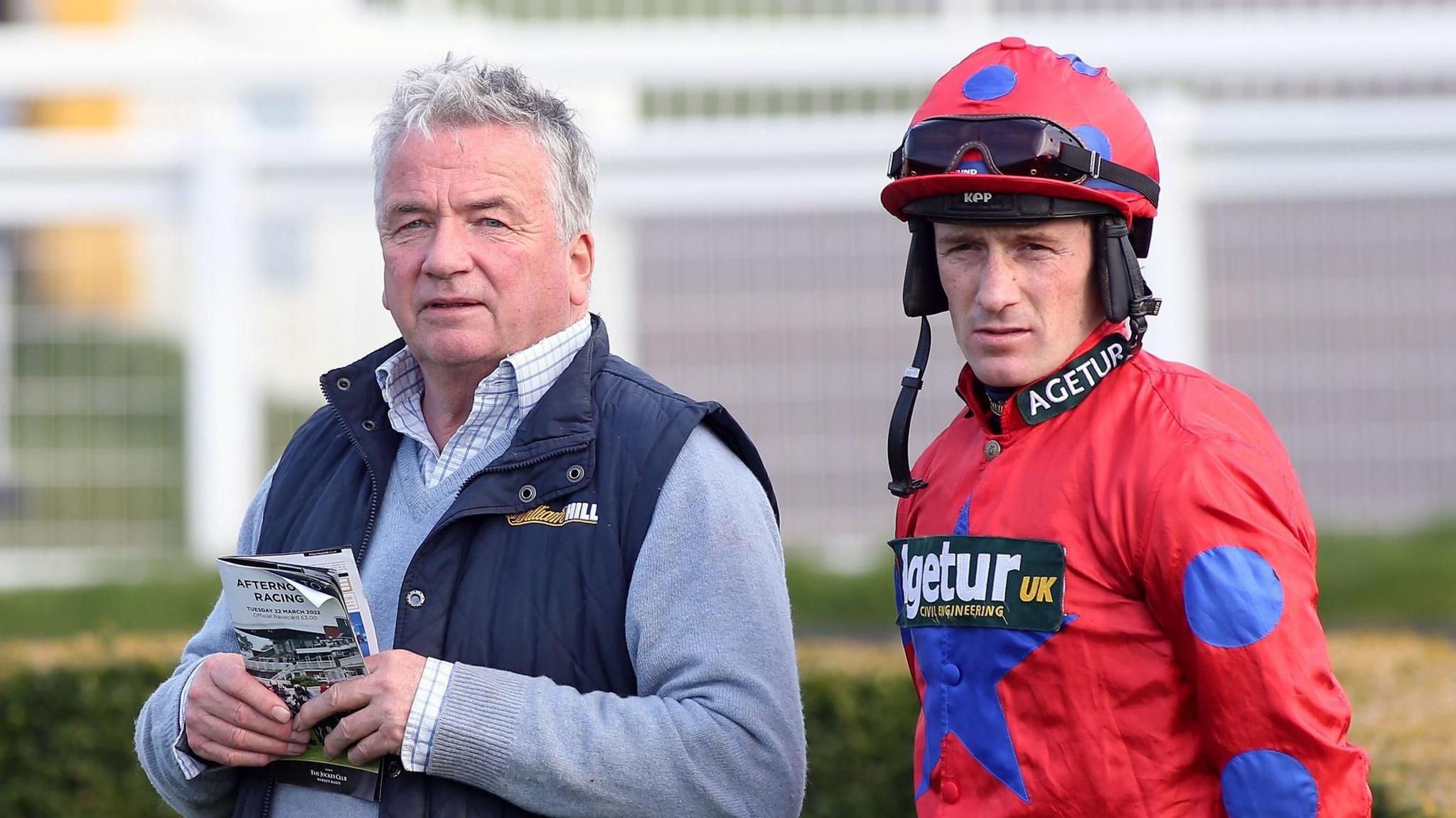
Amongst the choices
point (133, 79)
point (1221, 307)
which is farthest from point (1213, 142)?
point (133, 79)

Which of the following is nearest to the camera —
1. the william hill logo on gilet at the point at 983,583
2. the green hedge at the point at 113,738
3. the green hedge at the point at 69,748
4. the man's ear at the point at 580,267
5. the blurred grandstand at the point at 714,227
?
the william hill logo on gilet at the point at 983,583

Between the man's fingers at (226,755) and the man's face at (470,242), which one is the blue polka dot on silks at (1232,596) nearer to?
the man's face at (470,242)

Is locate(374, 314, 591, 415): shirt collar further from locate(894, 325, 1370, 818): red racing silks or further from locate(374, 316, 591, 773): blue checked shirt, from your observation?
locate(894, 325, 1370, 818): red racing silks

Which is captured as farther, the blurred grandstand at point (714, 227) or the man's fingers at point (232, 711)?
the blurred grandstand at point (714, 227)

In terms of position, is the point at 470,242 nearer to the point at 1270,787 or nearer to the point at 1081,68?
the point at 1081,68

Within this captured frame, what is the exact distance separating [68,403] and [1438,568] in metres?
6.58

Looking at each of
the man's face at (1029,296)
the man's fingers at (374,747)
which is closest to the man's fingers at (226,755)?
the man's fingers at (374,747)

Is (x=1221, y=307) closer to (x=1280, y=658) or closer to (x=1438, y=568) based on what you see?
(x=1438, y=568)

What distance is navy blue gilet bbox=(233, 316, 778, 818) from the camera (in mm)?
2727

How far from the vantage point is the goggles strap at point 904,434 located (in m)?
2.84

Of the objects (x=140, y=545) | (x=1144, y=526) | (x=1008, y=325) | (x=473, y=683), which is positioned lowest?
(x=140, y=545)

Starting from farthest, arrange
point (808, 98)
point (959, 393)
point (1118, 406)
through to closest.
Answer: point (808, 98) < point (959, 393) < point (1118, 406)

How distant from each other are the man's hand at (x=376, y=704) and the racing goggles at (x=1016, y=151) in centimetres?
105

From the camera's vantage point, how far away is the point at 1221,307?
915 cm
